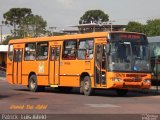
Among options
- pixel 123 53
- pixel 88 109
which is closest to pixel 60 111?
pixel 88 109

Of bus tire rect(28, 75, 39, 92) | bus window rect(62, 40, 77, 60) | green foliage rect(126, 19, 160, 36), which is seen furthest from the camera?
green foliage rect(126, 19, 160, 36)

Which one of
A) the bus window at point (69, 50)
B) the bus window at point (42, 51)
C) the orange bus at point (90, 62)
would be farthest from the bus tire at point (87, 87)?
the bus window at point (42, 51)

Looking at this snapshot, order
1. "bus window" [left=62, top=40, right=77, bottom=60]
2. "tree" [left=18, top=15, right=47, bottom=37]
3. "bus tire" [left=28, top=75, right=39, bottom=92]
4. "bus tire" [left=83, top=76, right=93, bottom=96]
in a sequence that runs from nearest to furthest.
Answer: "bus tire" [left=83, top=76, right=93, bottom=96] → "bus window" [left=62, top=40, right=77, bottom=60] → "bus tire" [left=28, top=75, right=39, bottom=92] → "tree" [left=18, top=15, right=47, bottom=37]

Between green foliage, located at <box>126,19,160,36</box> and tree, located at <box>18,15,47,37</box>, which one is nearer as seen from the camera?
green foliage, located at <box>126,19,160,36</box>

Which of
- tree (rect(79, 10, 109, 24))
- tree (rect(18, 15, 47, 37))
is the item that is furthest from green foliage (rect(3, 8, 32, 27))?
tree (rect(18, 15, 47, 37))

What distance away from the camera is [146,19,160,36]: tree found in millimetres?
79106

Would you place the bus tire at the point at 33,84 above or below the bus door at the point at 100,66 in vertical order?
below

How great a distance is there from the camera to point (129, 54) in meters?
23.6

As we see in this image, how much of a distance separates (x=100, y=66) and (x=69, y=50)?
293 centimetres

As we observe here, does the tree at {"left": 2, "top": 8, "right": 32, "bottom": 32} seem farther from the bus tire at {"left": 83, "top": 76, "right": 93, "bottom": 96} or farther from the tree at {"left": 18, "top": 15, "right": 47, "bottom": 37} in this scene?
the bus tire at {"left": 83, "top": 76, "right": 93, "bottom": 96}

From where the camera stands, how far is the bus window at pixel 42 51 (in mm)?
28086

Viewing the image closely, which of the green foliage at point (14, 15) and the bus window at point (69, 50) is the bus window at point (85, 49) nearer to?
the bus window at point (69, 50)

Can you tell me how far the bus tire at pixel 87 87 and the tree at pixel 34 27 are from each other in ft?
192

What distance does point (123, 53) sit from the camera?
23469 millimetres
